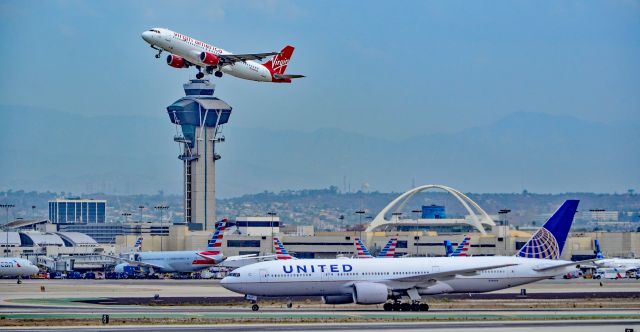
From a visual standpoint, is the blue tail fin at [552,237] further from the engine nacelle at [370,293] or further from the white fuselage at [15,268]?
the white fuselage at [15,268]

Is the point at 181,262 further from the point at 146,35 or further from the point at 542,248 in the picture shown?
the point at 542,248

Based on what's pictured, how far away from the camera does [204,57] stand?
10362 centimetres

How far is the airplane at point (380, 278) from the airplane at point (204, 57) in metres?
21.0

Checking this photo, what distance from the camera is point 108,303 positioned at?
102250 millimetres

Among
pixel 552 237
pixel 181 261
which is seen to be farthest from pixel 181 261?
pixel 552 237

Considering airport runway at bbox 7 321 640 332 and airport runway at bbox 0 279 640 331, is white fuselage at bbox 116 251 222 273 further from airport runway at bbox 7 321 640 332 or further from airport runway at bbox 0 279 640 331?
airport runway at bbox 7 321 640 332

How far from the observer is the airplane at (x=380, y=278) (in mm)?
88938

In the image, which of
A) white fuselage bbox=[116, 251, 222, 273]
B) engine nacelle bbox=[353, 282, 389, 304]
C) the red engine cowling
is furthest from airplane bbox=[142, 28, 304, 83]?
white fuselage bbox=[116, 251, 222, 273]

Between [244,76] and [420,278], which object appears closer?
[420,278]

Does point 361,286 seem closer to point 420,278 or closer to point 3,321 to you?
point 420,278

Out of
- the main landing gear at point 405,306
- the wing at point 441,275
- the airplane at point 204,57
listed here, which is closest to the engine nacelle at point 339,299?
the main landing gear at point 405,306

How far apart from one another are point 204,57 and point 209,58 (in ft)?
1.55

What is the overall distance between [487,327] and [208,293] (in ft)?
166

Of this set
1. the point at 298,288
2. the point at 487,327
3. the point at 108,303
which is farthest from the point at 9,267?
the point at 487,327
